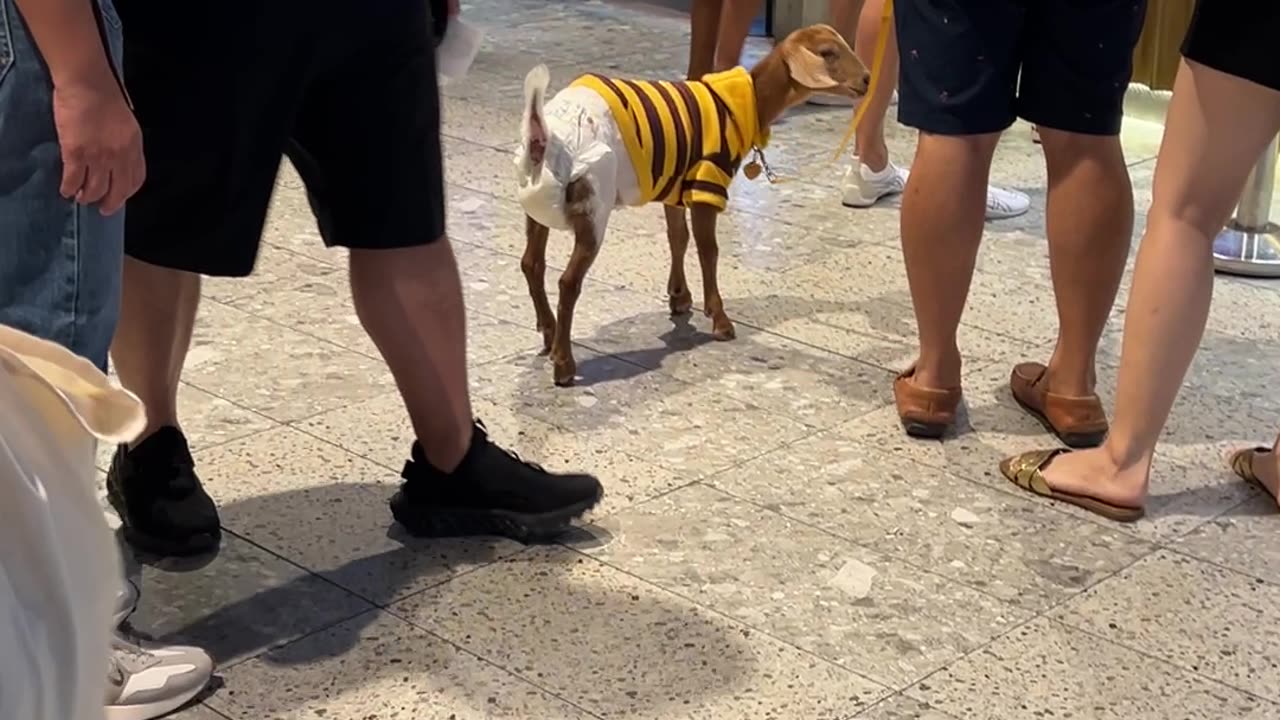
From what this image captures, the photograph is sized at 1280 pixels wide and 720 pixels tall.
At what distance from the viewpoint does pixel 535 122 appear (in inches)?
122

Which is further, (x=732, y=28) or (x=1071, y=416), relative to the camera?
(x=732, y=28)

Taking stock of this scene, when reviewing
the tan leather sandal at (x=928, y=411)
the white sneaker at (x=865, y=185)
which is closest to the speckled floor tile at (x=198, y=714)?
the tan leather sandal at (x=928, y=411)

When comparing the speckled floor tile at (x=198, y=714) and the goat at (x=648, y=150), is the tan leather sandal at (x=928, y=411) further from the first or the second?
the speckled floor tile at (x=198, y=714)

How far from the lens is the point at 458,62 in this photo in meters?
2.62

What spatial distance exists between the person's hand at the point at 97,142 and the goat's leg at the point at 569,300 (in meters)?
1.44

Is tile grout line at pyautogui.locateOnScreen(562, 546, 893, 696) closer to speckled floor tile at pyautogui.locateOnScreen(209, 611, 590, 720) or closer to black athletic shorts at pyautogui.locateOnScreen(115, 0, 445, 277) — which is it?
speckled floor tile at pyautogui.locateOnScreen(209, 611, 590, 720)

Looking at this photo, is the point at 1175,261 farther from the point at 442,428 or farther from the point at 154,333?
the point at 154,333

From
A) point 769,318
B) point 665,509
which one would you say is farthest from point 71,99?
point 769,318

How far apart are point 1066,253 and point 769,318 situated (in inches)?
31.5

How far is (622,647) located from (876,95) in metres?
2.33

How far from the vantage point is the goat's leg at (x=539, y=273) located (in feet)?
10.9

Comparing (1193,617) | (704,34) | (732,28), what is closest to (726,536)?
(1193,617)

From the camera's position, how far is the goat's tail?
121 inches

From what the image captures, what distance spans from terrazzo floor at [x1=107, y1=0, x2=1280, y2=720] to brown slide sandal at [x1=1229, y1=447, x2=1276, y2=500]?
0.11 ft
